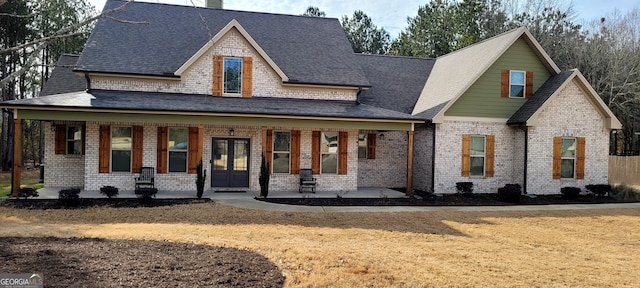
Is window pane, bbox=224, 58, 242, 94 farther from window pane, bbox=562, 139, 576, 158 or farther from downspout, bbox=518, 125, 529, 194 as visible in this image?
window pane, bbox=562, 139, 576, 158

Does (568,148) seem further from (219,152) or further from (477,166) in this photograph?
(219,152)

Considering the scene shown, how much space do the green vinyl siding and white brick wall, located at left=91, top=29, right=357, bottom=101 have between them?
6.74m

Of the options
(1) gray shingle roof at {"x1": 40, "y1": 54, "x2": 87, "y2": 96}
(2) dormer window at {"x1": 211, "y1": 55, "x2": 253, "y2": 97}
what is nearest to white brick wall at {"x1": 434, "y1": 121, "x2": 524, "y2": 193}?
(2) dormer window at {"x1": 211, "y1": 55, "x2": 253, "y2": 97}

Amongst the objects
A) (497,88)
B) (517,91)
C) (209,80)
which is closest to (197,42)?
(209,80)

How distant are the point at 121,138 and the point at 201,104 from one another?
3.22 metres

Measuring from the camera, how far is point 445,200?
660 inches

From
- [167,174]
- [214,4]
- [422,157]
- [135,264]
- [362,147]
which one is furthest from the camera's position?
[214,4]

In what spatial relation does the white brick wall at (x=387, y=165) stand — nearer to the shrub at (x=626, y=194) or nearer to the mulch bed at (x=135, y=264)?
the shrub at (x=626, y=194)

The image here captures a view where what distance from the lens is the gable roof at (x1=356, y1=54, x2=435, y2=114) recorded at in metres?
20.6

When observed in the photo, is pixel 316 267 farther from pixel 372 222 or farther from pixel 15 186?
pixel 15 186

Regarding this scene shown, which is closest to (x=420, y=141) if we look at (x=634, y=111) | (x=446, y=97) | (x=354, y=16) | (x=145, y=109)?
(x=446, y=97)

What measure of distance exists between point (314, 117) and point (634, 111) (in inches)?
1197

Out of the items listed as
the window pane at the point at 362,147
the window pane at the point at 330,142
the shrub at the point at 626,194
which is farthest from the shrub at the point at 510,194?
the window pane at the point at 330,142

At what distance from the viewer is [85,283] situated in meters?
5.77
